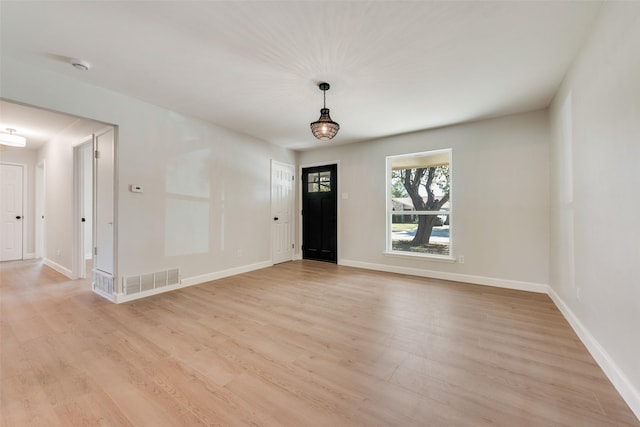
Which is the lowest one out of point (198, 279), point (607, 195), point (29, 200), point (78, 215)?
point (198, 279)

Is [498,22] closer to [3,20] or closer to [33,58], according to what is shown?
[3,20]

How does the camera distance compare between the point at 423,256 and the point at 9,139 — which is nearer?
the point at 9,139

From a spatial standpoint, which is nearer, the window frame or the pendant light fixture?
the pendant light fixture

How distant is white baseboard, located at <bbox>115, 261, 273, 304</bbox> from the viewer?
130 inches

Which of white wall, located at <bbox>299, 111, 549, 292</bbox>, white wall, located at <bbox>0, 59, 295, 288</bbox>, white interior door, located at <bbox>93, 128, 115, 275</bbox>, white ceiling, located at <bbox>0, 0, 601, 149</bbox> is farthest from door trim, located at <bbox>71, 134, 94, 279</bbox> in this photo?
white wall, located at <bbox>299, 111, 549, 292</bbox>

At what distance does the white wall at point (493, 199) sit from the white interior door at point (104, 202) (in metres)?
4.17

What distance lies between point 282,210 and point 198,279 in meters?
2.26

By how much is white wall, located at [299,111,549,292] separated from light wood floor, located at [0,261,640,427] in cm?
63

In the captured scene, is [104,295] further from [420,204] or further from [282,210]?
[420,204]

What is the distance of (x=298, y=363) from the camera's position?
6.43 ft

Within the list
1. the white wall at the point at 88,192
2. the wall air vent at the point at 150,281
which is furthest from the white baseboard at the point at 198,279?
the white wall at the point at 88,192

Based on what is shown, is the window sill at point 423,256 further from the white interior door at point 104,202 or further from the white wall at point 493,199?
the white interior door at point 104,202

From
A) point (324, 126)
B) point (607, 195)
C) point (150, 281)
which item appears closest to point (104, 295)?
point (150, 281)

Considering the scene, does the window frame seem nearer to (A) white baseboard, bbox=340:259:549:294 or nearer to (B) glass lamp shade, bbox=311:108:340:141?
(A) white baseboard, bbox=340:259:549:294
